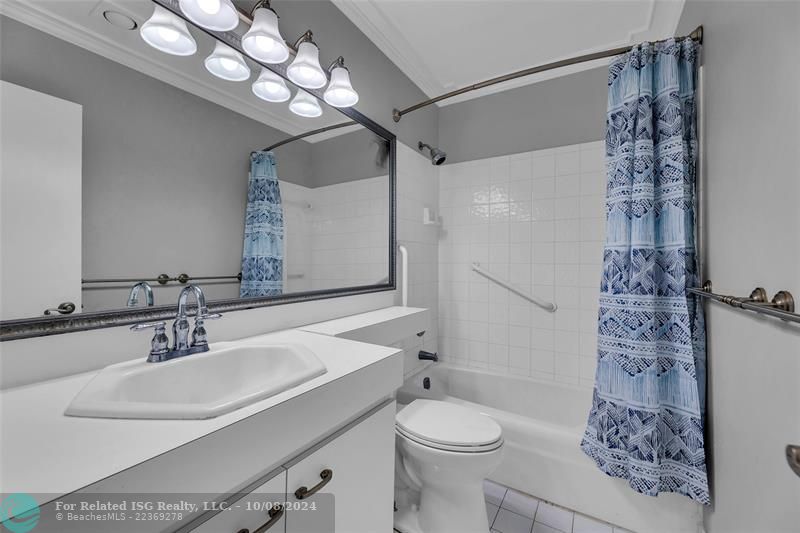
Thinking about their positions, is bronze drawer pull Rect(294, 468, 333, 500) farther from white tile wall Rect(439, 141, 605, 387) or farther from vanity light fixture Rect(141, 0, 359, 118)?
white tile wall Rect(439, 141, 605, 387)

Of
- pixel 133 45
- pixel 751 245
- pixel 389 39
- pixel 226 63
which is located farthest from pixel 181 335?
pixel 389 39

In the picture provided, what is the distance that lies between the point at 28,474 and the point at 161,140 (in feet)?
2.72

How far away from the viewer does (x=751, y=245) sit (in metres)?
0.88

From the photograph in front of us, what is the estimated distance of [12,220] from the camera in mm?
652

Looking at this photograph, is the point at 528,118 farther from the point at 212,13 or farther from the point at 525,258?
the point at 212,13

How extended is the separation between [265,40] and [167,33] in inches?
12.3

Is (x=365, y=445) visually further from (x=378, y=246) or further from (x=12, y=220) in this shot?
(x=378, y=246)

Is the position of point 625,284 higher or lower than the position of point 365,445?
higher

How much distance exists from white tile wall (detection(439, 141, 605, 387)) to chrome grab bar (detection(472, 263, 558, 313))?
0.04 metres

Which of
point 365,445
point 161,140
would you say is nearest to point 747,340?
point 365,445

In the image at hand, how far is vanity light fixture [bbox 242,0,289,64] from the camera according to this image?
1.07 meters

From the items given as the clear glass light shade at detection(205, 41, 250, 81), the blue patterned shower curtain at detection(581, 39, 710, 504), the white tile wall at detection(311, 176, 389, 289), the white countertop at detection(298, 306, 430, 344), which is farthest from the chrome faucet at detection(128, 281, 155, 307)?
the blue patterned shower curtain at detection(581, 39, 710, 504)

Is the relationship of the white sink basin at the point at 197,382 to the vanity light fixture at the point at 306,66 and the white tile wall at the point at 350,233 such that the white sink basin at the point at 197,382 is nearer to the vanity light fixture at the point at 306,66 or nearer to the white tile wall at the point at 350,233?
the white tile wall at the point at 350,233

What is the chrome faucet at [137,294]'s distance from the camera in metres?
0.84
